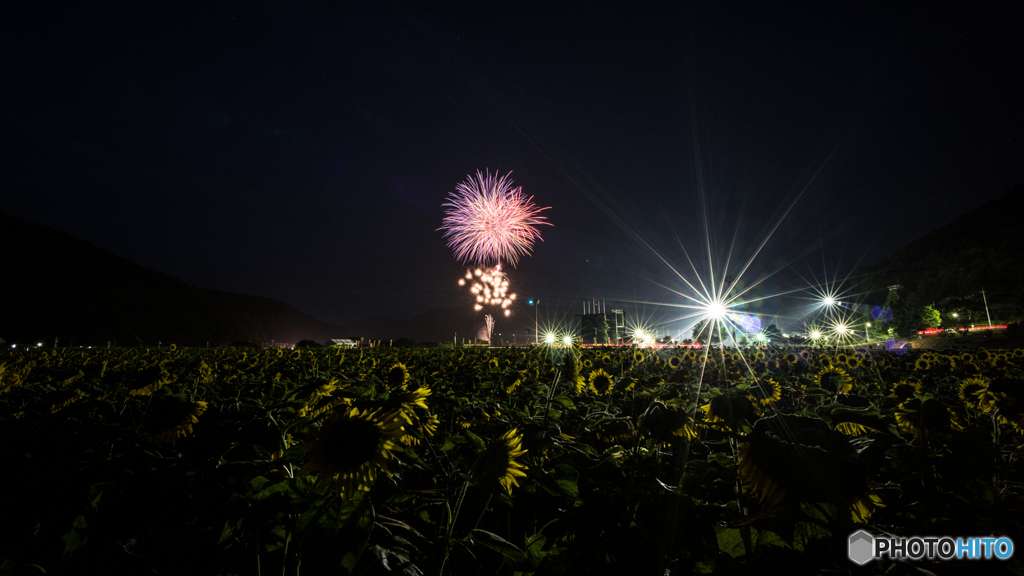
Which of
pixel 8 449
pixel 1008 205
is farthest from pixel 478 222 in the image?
pixel 1008 205

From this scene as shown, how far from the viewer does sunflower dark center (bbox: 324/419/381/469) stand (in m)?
1.22

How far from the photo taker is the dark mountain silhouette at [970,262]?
2437 inches

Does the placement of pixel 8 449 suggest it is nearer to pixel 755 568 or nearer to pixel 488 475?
pixel 488 475

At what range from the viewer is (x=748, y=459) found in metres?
1.20

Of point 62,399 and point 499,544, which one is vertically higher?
point 62,399

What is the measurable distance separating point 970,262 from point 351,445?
111m

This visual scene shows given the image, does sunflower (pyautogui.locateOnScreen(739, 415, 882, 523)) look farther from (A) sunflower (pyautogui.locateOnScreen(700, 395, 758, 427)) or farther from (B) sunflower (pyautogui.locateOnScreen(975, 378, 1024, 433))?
(B) sunflower (pyautogui.locateOnScreen(975, 378, 1024, 433))

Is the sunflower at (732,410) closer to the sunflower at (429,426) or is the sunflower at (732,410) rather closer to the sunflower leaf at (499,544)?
the sunflower leaf at (499,544)

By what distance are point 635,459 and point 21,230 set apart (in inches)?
3717
